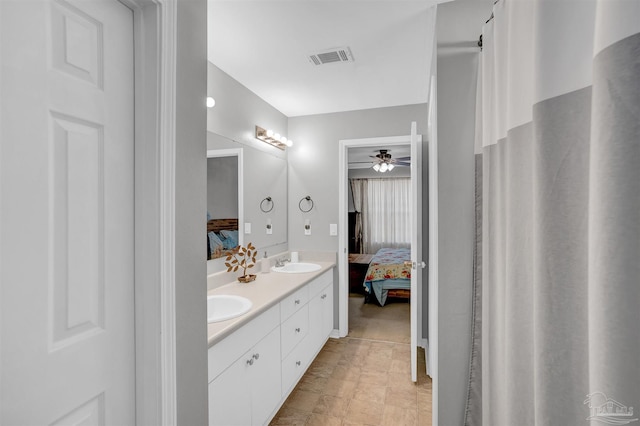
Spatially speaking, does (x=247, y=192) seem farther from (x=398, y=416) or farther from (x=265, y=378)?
(x=398, y=416)

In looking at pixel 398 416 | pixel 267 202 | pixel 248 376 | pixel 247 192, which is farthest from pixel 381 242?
pixel 248 376

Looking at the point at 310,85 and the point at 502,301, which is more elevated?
the point at 310,85

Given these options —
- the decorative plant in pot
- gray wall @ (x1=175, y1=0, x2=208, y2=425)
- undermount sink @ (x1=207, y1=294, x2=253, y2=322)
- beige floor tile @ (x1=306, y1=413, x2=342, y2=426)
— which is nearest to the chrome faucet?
the decorative plant in pot

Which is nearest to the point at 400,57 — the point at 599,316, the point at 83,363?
the point at 599,316

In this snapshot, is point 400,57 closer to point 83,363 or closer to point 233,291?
point 233,291

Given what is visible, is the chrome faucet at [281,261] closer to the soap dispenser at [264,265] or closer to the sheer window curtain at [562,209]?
the soap dispenser at [264,265]

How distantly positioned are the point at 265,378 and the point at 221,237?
43.0 inches

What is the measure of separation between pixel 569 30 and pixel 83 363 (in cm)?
142

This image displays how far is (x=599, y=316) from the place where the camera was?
21.7 inches

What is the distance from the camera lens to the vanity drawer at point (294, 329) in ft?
7.16

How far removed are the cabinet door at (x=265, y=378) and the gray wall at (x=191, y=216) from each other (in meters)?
0.65

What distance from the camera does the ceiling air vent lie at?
7.12 feet

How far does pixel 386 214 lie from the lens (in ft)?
24.3

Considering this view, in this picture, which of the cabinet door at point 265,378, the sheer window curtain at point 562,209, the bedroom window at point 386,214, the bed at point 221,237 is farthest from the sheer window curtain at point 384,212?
the sheer window curtain at point 562,209
